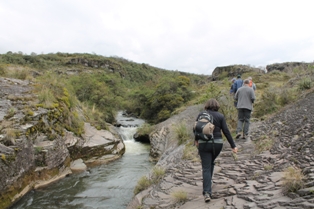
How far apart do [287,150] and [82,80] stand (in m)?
23.0

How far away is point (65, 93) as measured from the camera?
49.9 ft

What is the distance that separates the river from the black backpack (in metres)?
5.18

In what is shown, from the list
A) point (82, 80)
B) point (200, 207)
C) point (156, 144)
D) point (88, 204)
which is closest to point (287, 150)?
point (200, 207)

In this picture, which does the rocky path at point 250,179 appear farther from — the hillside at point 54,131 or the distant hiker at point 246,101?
the distant hiker at point 246,101

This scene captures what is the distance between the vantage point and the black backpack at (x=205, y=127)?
404 cm

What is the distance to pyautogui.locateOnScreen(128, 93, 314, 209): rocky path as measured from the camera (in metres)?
3.51

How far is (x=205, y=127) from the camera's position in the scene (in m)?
4.05

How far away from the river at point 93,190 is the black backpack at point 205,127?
5184mm

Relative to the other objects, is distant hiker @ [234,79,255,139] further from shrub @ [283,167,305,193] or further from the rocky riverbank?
the rocky riverbank

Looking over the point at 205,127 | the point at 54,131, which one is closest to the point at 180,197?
the point at 205,127

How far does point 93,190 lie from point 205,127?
284 inches

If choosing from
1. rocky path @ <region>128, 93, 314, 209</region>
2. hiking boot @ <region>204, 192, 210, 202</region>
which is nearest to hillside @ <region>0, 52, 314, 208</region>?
rocky path @ <region>128, 93, 314, 209</region>

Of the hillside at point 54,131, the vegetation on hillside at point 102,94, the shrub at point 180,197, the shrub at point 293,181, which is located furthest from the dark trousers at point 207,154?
the vegetation on hillside at point 102,94

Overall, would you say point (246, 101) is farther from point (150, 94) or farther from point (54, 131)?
point (150, 94)
